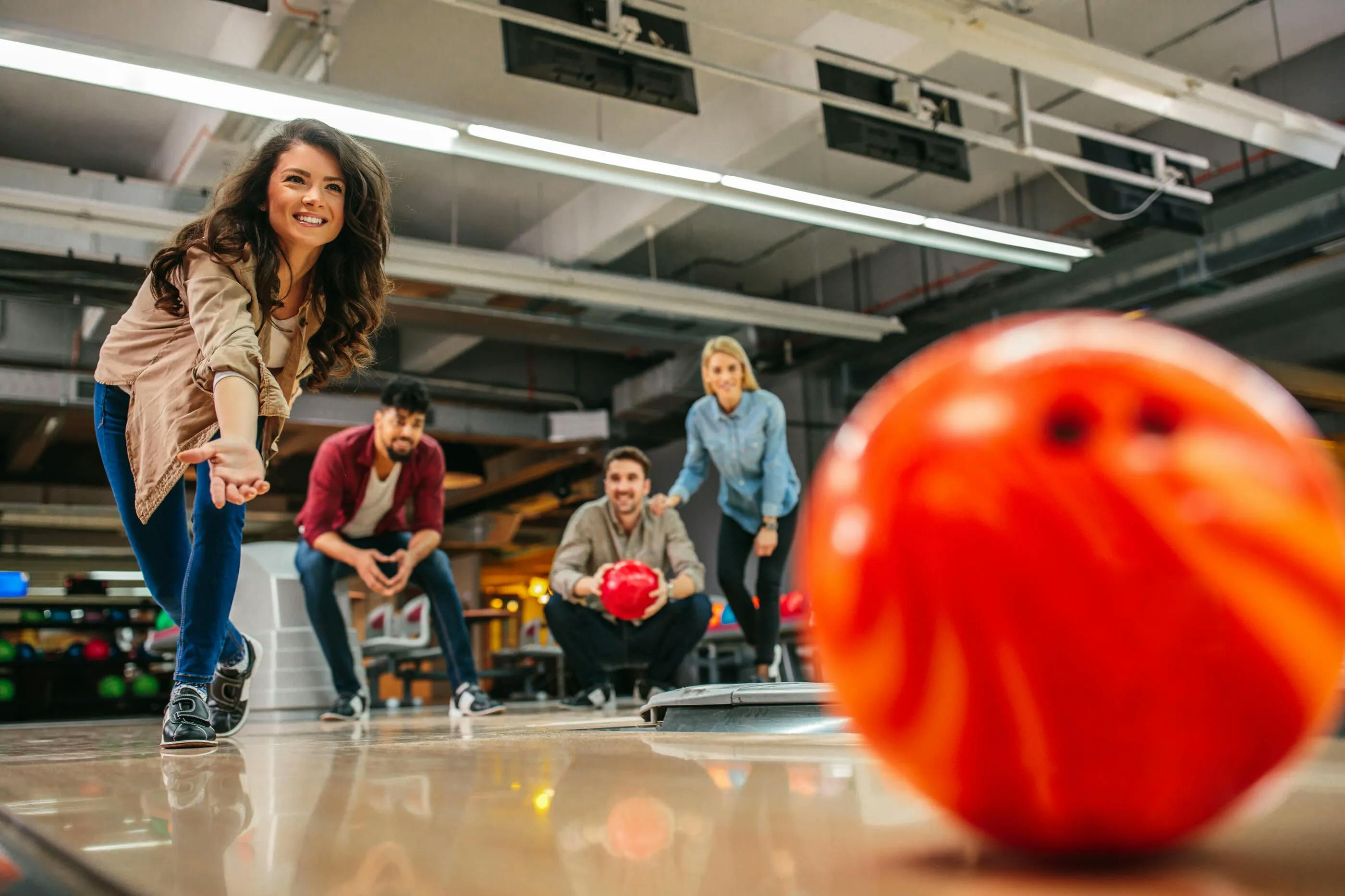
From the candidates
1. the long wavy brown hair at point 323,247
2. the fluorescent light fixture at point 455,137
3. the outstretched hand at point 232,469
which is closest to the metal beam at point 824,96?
the fluorescent light fixture at point 455,137

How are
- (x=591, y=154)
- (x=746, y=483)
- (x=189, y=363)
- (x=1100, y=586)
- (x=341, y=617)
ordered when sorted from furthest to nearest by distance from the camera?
(x=591, y=154) < (x=746, y=483) < (x=341, y=617) < (x=189, y=363) < (x=1100, y=586)

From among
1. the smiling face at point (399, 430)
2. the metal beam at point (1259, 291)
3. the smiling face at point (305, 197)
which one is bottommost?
the smiling face at point (399, 430)

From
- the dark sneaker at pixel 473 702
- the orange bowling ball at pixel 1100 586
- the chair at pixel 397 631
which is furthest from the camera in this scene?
the chair at pixel 397 631

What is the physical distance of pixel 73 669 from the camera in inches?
472

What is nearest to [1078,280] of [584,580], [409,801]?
[584,580]

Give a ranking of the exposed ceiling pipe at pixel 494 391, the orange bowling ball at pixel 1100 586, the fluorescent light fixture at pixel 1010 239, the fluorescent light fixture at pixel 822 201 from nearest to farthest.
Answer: the orange bowling ball at pixel 1100 586
the fluorescent light fixture at pixel 822 201
the fluorescent light fixture at pixel 1010 239
the exposed ceiling pipe at pixel 494 391

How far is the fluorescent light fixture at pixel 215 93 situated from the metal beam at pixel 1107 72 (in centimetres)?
202

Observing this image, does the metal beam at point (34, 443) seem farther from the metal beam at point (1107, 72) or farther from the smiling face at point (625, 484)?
the metal beam at point (1107, 72)

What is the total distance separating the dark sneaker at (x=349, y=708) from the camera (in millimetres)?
3875

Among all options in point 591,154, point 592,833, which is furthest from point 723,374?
point 592,833

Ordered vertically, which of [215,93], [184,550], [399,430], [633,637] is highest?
[215,93]

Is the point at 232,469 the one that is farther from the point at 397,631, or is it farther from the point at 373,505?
the point at 397,631

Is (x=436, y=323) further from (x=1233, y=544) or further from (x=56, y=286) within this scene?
(x=1233, y=544)

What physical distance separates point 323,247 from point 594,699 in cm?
259
